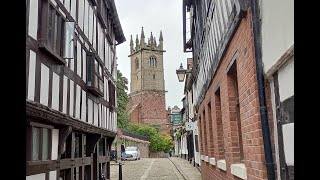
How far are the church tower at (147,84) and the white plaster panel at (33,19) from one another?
226 ft

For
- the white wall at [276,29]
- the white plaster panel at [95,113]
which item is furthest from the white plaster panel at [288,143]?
the white plaster panel at [95,113]

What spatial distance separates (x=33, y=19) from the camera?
18.7ft

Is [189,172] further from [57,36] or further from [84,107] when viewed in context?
[57,36]

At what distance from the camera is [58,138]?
6.95 m

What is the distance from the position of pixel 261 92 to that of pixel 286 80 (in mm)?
660

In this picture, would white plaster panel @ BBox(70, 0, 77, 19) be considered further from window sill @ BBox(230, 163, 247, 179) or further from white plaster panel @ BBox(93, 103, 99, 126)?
window sill @ BBox(230, 163, 247, 179)

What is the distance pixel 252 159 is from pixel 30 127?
11.2ft

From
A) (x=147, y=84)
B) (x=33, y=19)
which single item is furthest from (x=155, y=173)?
(x=147, y=84)

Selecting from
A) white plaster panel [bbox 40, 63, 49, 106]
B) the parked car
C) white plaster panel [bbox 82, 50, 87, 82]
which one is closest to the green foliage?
the parked car

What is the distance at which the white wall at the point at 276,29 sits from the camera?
98.8 inches
